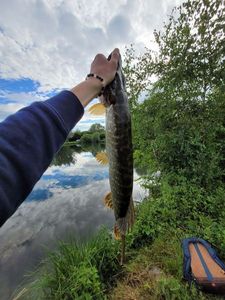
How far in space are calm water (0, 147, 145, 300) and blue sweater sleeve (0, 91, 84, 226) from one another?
5.22m

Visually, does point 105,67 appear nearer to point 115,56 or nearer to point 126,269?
point 115,56

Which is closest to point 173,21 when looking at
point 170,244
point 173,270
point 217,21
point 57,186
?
point 217,21

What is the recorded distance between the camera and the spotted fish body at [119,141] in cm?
160

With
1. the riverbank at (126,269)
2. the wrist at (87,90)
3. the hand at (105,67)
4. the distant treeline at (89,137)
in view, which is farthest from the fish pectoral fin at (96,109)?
the distant treeline at (89,137)

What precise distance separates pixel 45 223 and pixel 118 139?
705 centimetres

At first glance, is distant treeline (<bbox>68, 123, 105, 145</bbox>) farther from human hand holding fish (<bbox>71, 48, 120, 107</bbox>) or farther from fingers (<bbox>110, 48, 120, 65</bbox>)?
human hand holding fish (<bbox>71, 48, 120, 107</bbox>)

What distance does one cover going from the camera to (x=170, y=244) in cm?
432

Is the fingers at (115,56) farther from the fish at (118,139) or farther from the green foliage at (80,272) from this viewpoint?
the green foliage at (80,272)

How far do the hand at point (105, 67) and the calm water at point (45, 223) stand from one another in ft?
16.9

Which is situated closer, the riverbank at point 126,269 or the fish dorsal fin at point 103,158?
the fish dorsal fin at point 103,158

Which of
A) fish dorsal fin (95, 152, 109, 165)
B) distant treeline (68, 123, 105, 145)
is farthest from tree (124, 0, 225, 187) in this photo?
distant treeline (68, 123, 105, 145)

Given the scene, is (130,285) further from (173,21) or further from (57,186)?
(57,186)

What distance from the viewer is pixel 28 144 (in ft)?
2.28

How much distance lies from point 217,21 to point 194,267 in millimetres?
6033
